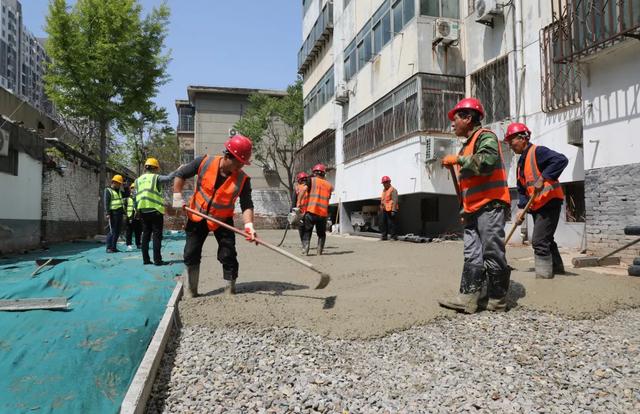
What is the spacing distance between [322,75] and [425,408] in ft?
65.1

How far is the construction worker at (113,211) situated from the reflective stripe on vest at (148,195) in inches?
95.5

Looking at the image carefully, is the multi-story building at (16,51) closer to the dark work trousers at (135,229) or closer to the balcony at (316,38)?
the balcony at (316,38)

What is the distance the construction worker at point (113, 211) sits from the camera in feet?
31.1

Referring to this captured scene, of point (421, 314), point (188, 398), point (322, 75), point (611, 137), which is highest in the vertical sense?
point (322, 75)

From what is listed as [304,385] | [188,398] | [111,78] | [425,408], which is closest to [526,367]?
[425,408]

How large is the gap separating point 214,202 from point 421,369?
2.71 metres

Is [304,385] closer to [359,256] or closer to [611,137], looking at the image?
[359,256]

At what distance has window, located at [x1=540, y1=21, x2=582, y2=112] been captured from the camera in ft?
26.7

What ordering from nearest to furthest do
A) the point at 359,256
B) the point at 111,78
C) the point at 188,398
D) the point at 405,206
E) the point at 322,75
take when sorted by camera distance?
the point at 188,398 → the point at 359,256 → the point at 111,78 → the point at 405,206 → the point at 322,75

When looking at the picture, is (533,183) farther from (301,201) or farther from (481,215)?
(301,201)

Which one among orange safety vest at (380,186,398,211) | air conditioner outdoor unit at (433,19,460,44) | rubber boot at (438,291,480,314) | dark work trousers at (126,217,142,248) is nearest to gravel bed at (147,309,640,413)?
rubber boot at (438,291,480,314)

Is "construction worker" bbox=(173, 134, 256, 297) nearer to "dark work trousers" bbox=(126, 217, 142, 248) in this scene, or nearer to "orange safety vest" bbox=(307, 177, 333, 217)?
"orange safety vest" bbox=(307, 177, 333, 217)

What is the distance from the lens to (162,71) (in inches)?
576

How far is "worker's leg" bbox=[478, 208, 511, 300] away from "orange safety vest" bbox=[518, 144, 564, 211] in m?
1.38
